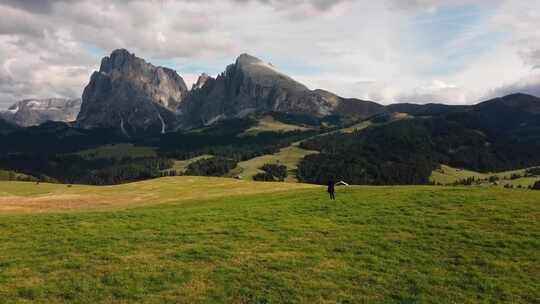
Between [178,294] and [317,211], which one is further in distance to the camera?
[317,211]

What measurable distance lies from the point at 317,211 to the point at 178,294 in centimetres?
2318

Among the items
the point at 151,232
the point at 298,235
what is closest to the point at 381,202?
the point at 298,235

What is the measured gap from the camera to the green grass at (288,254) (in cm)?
2417

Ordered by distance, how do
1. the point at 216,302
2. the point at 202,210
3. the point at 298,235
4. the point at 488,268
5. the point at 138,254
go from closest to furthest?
the point at 216,302 < the point at 488,268 < the point at 138,254 < the point at 298,235 < the point at 202,210

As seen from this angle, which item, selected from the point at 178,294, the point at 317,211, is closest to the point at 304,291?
the point at 178,294

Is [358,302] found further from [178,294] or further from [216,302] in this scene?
[178,294]

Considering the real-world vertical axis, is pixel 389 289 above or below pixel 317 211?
below

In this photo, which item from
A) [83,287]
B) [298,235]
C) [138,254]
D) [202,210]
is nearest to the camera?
[83,287]

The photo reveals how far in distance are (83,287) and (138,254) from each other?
20.2 feet

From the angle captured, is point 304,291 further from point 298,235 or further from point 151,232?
point 151,232

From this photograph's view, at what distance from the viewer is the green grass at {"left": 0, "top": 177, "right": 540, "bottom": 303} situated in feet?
79.3

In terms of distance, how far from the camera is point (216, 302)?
23.0m

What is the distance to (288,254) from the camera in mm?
30359

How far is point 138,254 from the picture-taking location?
30688 millimetres
